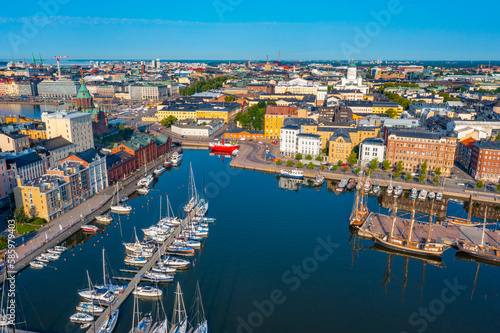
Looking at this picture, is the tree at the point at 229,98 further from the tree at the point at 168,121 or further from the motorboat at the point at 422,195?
the motorboat at the point at 422,195

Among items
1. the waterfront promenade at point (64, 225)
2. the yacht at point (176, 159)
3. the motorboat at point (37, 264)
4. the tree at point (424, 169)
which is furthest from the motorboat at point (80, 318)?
the tree at point (424, 169)

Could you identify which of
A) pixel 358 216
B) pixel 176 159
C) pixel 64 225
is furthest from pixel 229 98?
pixel 64 225

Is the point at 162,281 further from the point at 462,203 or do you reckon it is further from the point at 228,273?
the point at 462,203

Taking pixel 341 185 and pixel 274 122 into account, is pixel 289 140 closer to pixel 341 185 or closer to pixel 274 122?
pixel 274 122

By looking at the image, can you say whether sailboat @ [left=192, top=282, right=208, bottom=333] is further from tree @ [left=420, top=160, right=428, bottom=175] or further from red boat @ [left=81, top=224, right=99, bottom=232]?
tree @ [left=420, top=160, right=428, bottom=175]

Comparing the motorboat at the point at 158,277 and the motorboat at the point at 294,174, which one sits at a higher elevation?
the motorboat at the point at 294,174

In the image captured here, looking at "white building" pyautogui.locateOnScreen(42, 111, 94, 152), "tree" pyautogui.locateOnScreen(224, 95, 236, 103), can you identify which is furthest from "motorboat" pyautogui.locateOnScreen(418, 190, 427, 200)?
"tree" pyautogui.locateOnScreen(224, 95, 236, 103)
